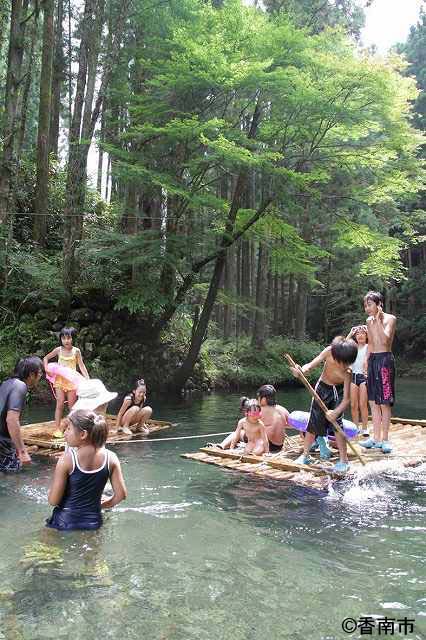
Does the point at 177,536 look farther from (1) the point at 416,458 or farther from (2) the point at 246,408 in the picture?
(1) the point at 416,458

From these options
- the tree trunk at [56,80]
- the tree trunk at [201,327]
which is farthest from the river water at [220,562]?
the tree trunk at [56,80]

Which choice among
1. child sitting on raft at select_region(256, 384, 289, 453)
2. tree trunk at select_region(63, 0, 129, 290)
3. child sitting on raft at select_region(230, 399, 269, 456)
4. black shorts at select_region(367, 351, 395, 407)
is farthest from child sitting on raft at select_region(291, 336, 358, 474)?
tree trunk at select_region(63, 0, 129, 290)

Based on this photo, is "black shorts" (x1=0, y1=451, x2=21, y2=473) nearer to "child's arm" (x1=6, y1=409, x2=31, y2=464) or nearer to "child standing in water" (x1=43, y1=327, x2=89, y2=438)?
"child's arm" (x1=6, y1=409, x2=31, y2=464)

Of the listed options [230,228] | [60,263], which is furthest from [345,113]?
[60,263]

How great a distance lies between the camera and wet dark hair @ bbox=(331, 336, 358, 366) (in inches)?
261

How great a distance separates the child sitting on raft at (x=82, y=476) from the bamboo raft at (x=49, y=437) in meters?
4.02

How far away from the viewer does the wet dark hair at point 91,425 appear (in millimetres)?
4082

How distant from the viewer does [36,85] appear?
30812 millimetres

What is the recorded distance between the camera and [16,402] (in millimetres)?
6098

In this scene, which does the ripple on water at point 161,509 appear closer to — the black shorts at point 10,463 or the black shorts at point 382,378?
the black shorts at point 10,463

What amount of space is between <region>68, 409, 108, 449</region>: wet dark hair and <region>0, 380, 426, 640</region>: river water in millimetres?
827

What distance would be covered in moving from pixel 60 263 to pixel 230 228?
16.4ft

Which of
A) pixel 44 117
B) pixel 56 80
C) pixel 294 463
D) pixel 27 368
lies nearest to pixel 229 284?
pixel 44 117

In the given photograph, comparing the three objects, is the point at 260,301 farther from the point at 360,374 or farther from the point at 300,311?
the point at 360,374
